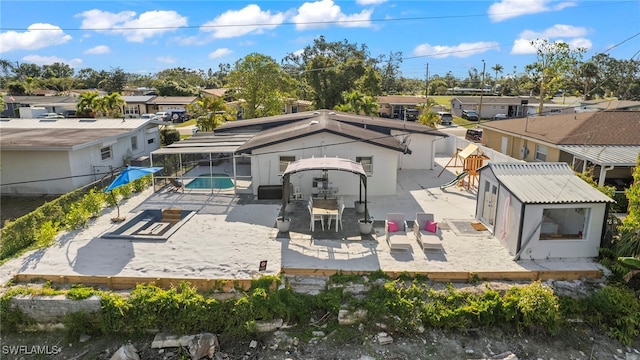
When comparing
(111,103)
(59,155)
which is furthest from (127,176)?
(111,103)

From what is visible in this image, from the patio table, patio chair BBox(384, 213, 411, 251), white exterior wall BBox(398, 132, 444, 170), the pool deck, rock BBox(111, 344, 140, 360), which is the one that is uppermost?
white exterior wall BBox(398, 132, 444, 170)

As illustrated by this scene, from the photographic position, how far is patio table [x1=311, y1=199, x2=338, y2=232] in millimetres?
13695

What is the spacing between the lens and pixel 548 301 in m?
9.74

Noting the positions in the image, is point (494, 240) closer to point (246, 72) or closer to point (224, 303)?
point (224, 303)

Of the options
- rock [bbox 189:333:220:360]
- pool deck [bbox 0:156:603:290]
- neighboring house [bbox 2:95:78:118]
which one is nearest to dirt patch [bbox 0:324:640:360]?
rock [bbox 189:333:220:360]

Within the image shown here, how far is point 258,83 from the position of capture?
37.8 meters

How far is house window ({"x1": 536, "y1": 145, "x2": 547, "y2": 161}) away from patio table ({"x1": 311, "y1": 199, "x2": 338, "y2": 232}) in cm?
1286

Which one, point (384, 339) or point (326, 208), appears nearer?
point (384, 339)

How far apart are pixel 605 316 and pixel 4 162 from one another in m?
25.4

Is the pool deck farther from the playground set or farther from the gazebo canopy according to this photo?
the playground set

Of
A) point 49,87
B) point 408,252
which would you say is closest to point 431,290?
point 408,252

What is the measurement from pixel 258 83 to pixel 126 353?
31756mm

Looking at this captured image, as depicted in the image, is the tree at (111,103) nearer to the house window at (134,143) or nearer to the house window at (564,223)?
the house window at (134,143)

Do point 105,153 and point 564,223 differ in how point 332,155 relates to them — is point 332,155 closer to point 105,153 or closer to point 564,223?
point 564,223
